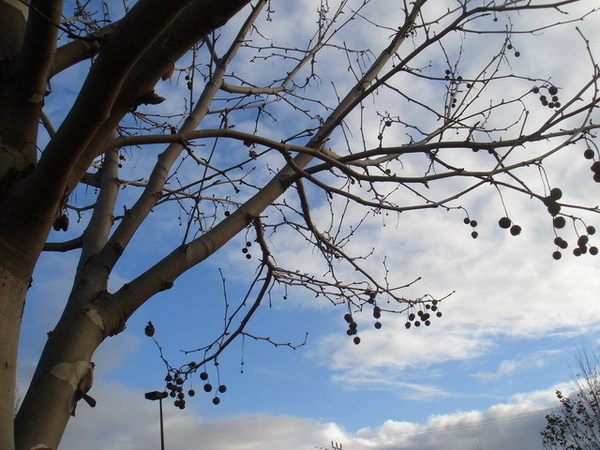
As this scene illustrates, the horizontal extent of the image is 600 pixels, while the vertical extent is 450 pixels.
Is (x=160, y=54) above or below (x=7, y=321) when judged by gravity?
above

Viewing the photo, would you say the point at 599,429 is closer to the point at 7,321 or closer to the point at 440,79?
the point at 440,79

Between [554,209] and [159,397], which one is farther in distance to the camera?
[159,397]

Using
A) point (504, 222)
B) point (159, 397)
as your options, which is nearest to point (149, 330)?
point (159, 397)

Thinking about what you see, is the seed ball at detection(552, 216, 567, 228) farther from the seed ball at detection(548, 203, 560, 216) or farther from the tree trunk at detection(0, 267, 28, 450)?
the tree trunk at detection(0, 267, 28, 450)

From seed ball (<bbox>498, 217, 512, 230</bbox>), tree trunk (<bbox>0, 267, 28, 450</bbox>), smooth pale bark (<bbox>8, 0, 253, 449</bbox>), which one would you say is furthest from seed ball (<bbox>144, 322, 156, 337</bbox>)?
seed ball (<bbox>498, 217, 512, 230</bbox>)

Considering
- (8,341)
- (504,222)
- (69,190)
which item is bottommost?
(8,341)

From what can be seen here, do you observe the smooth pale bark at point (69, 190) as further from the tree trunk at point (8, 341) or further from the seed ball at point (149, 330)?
the seed ball at point (149, 330)

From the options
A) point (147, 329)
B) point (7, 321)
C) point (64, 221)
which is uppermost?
point (64, 221)

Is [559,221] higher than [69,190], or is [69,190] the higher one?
[69,190]

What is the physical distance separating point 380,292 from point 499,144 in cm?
156

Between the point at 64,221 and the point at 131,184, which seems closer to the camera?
the point at 64,221

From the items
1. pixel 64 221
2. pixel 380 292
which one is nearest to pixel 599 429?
pixel 380 292

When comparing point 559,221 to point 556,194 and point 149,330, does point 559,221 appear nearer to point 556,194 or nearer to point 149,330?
point 556,194

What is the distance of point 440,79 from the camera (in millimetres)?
3619
